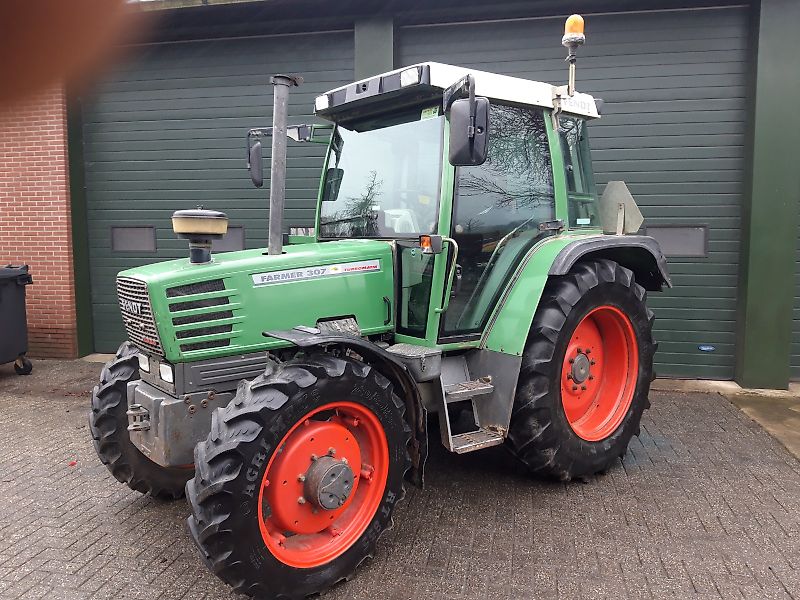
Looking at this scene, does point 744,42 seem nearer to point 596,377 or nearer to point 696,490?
point 596,377

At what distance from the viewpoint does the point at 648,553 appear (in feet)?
9.77

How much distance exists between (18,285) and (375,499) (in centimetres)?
571

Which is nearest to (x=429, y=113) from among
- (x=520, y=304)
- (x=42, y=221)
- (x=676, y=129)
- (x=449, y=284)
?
(x=449, y=284)

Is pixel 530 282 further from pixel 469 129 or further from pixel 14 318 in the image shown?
pixel 14 318

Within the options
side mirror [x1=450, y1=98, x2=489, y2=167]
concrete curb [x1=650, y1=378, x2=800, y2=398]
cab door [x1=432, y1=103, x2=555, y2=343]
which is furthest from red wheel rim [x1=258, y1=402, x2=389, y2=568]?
concrete curb [x1=650, y1=378, x2=800, y2=398]

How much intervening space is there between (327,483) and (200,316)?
1.00 meters

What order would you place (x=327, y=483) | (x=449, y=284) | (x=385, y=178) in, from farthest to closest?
(x=385, y=178), (x=449, y=284), (x=327, y=483)

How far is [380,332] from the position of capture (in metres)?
3.40

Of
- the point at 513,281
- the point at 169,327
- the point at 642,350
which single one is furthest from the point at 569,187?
the point at 169,327

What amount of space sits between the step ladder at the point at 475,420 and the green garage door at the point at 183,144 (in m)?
4.09

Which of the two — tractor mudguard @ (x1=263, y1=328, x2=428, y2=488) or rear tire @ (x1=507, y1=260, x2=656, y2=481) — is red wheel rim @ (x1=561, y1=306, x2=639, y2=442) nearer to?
rear tire @ (x1=507, y1=260, x2=656, y2=481)

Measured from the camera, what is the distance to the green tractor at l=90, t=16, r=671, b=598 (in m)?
2.65

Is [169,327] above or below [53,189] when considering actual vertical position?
below

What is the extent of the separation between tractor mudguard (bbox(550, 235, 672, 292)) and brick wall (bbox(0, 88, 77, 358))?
253 inches
